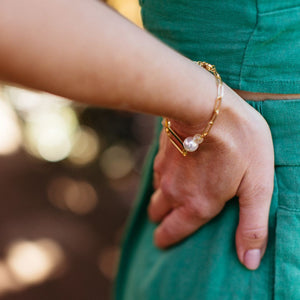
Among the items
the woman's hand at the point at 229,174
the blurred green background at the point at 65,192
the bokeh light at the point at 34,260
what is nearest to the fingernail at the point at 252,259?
the woman's hand at the point at 229,174

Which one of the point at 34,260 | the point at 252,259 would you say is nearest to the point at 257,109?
the point at 252,259

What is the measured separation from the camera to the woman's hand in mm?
712

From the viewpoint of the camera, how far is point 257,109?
2.48 ft

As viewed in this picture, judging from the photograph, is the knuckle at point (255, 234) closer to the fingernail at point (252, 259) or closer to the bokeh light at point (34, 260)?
the fingernail at point (252, 259)

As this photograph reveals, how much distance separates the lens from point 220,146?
723mm

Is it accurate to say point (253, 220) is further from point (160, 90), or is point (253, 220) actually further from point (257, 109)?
point (160, 90)

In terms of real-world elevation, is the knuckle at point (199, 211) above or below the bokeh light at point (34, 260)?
above

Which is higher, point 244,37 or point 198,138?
point 244,37

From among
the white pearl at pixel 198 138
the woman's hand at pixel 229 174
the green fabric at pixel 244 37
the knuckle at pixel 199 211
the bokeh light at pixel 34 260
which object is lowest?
the bokeh light at pixel 34 260

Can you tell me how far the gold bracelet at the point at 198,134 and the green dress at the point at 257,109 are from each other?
0.15 feet

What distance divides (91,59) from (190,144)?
243 mm

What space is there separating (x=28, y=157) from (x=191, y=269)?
2.62m

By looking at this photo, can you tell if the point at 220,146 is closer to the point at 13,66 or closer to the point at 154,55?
the point at 154,55

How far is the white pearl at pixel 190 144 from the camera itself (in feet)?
2.36
